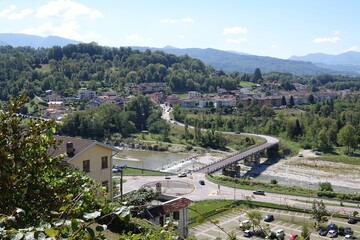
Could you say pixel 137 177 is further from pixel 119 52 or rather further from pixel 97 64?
pixel 119 52

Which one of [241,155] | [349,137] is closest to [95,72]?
[241,155]

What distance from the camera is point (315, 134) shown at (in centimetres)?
4631

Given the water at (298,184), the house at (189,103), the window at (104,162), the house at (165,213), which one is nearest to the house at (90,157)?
the window at (104,162)

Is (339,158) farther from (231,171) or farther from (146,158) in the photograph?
(146,158)

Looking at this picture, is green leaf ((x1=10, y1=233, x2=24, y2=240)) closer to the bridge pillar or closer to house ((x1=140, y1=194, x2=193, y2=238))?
house ((x1=140, y1=194, x2=193, y2=238))

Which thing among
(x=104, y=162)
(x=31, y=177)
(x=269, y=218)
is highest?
(x=31, y=177)

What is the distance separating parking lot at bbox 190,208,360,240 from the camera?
17.0m

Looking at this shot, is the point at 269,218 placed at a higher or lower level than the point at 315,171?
higher

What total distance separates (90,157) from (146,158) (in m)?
28.4

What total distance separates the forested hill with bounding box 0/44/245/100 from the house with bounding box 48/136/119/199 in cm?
6102

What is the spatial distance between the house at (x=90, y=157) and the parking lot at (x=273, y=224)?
544 cm

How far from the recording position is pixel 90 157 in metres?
12.4

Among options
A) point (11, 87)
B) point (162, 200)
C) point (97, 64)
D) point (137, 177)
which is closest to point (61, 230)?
point (162, 200)

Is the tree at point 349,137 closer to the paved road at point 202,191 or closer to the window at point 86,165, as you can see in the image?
the paved road at point 202,191
